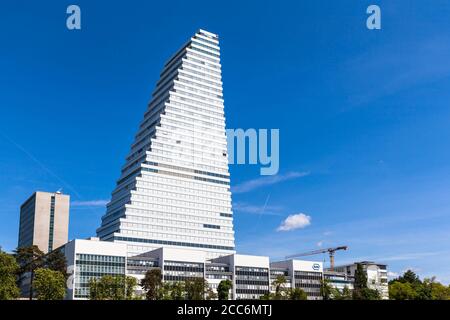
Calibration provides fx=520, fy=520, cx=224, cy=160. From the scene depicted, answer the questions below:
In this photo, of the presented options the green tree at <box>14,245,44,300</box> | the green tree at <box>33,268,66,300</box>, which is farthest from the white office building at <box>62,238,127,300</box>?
the green tree at <box>33,268,66,300</box>

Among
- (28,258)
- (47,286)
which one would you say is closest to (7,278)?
(47,286)

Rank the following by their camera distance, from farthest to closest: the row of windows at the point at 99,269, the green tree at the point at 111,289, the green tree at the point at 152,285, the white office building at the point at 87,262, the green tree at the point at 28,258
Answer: the row of windows at the point at 99,269 → the white office building at the point at 87,262 → the green tree at the point at 28,258 → the green tree at the point at 152,285 → the green tree at the point at 111,289

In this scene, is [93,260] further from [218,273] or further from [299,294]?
[299,294]

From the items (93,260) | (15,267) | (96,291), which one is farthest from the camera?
(93,260)

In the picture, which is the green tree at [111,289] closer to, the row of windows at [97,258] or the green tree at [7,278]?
the green tree at [7,278]

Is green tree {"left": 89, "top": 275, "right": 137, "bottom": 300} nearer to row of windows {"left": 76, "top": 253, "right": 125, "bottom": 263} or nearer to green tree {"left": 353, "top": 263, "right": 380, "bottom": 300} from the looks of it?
row of windows {"left": 76, "top": 253, "right": 125, "bottom": 263}

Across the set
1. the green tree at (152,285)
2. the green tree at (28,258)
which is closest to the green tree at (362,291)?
the green tree at (152,285)

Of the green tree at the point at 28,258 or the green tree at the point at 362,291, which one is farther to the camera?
the green tree at the point at 362,291

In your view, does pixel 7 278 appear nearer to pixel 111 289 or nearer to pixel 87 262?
pixel 111 289

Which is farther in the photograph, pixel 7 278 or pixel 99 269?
pixel 99 269

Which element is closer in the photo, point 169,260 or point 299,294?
point 299,294
